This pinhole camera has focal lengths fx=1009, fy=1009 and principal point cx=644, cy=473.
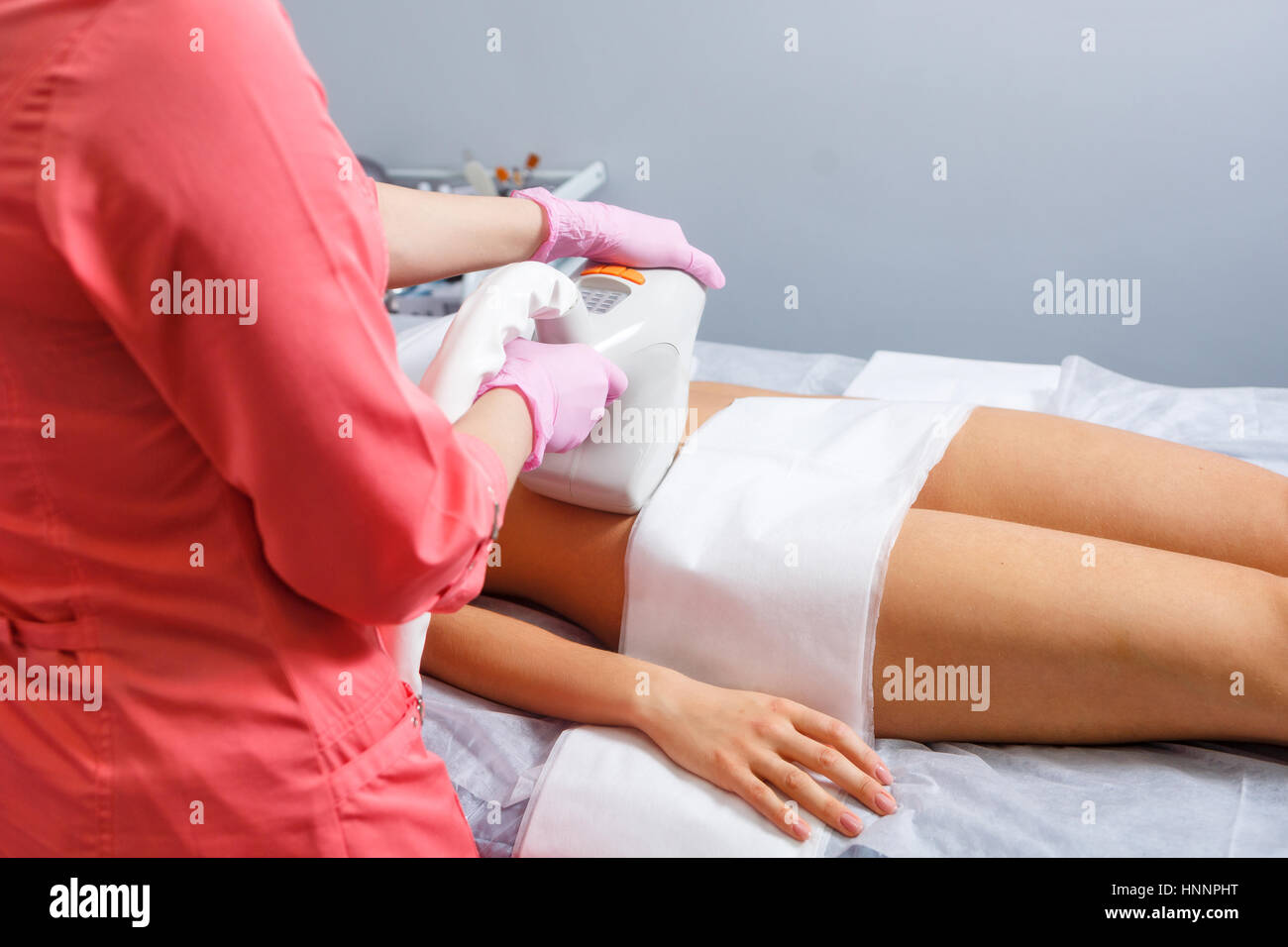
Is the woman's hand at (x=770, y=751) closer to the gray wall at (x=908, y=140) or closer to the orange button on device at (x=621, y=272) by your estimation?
the orange button on device at (x=621, y=272)

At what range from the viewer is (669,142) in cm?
258

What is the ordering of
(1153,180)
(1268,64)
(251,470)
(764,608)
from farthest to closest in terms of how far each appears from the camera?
(1153,180)
(1268,64)
(764,608)
(251,470)

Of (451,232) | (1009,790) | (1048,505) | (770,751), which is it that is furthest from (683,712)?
(451,232)

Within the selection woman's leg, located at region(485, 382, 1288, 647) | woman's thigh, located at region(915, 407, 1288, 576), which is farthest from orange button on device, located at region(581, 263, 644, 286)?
woman's thigh, located at region(915, 407, 1288, 576)

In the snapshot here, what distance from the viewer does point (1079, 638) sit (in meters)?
0.97

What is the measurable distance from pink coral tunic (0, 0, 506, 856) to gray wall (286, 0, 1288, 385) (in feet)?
6.48

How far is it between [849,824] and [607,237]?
2.46 ft

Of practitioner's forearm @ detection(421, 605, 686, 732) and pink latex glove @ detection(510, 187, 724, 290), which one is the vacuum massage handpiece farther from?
practitioner's forearm @ detection(421, 605, 686, 732)

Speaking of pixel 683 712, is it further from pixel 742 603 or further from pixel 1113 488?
pixel 1113 488

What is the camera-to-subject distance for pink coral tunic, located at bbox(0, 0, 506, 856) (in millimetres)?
523
